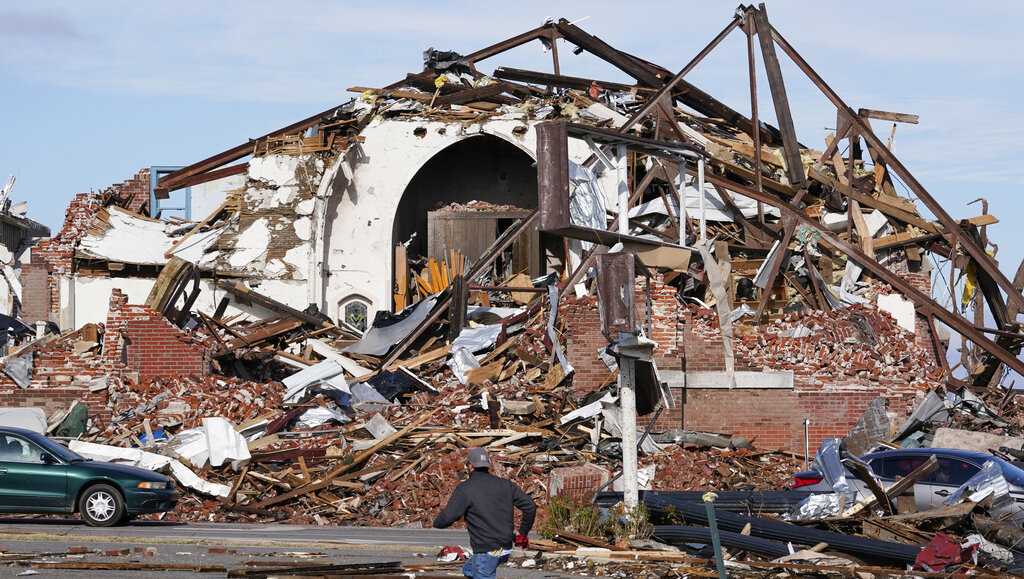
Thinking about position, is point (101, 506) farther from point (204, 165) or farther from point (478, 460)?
point (204, 165)

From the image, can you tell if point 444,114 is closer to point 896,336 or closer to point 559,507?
point 896,336

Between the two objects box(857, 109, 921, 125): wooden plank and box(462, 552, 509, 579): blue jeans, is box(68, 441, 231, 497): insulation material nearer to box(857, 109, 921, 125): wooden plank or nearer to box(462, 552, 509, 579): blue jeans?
box(462, 552, 509, 579): blue jeans

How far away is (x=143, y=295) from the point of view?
98.0ft

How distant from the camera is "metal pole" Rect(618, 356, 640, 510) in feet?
47.3

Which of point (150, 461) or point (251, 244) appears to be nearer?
point (150, 461)

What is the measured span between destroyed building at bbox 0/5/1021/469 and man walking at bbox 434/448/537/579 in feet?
37.9

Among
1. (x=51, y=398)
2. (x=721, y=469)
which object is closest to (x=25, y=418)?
(x=51, y=398)

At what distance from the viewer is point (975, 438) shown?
2105cm

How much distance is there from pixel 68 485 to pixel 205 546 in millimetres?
2707

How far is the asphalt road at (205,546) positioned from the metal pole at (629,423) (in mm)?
1583

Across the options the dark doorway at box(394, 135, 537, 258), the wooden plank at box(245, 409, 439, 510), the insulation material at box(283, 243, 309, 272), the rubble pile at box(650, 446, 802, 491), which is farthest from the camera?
the dark doorway at box(394, 135, 537, 258)

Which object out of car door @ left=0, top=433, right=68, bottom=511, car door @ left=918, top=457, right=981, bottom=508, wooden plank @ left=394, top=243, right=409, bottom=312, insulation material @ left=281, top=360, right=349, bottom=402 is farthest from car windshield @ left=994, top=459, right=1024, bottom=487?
wooden plank @ left=394, top=243, right=409, bottom=312

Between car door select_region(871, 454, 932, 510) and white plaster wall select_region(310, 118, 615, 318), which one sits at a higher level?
white plaster wall select_region(310, 118, 615, 318)

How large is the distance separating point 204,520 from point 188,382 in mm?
4573
